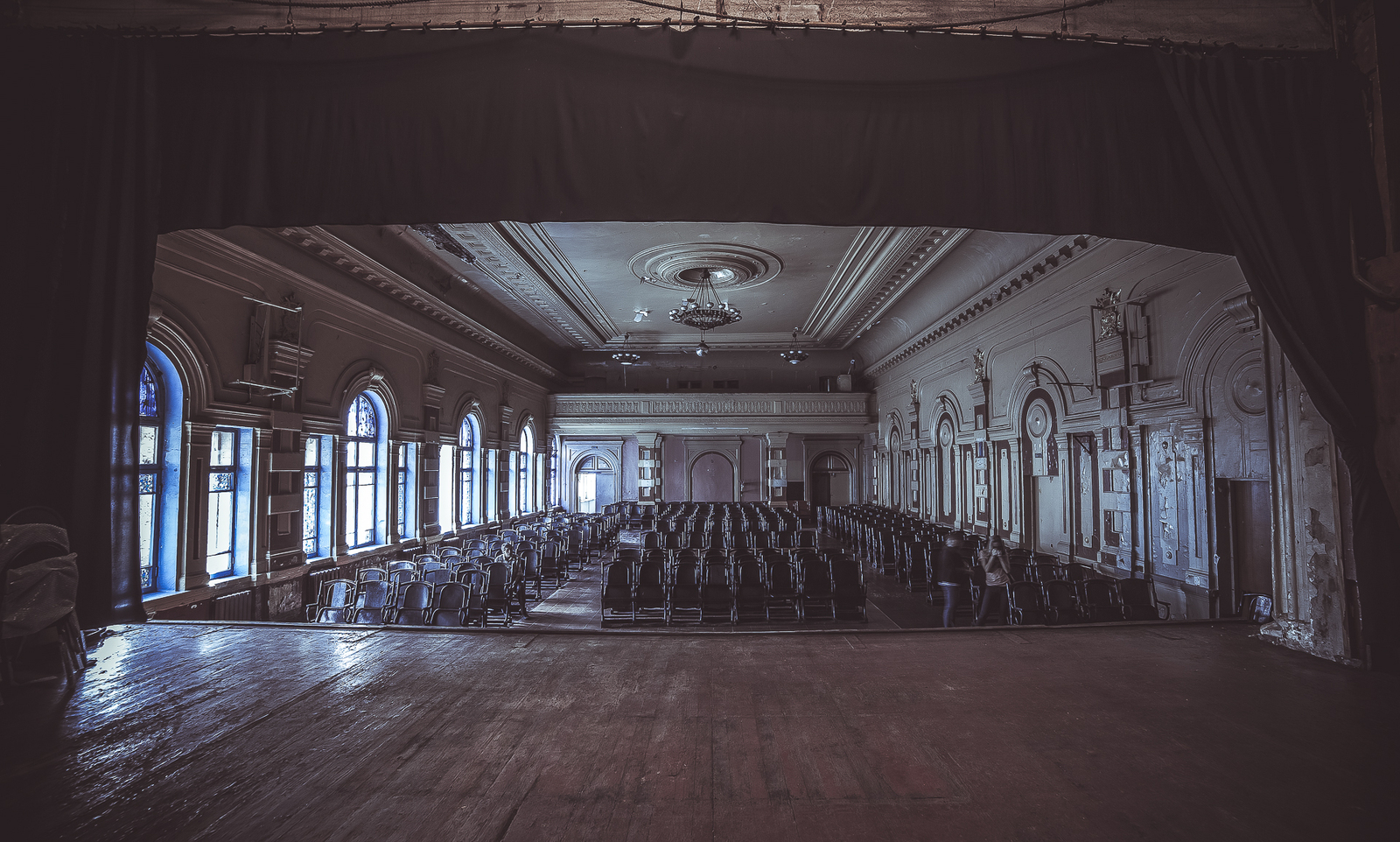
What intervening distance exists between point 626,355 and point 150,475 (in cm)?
1504

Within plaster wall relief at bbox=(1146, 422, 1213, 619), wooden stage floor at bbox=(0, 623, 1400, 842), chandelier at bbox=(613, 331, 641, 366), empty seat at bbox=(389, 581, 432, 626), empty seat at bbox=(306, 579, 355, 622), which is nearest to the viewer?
wooden stage floor at bbox=(0, 623, 1400, 842)

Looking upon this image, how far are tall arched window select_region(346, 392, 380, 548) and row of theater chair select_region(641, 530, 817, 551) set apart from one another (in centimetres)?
517

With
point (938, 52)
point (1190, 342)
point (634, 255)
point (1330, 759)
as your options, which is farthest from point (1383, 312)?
point (634, 255)

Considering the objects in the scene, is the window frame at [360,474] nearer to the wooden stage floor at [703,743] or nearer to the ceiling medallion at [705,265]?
the ceiling medallion at [705,265]

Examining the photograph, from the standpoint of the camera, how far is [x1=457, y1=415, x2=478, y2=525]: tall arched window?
1506 cm

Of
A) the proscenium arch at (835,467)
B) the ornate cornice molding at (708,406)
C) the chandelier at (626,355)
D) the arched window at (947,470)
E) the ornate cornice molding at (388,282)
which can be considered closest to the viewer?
the ornate cornice molding at (388,282)

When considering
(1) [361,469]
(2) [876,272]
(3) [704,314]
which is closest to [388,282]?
(1) [361,469]

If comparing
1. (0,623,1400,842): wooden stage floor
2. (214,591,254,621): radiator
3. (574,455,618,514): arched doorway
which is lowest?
(214,591,254,621): radiator

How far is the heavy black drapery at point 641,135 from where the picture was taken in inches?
159

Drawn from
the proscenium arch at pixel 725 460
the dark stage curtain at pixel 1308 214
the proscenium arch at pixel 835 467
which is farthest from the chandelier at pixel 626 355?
the dark stage curtain at pixel 1308 214

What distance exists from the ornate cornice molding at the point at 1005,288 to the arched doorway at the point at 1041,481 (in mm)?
2128

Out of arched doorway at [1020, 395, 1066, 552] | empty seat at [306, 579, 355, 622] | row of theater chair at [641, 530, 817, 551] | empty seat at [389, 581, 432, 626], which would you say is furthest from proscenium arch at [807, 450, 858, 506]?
empty seat at [389, 581, 432, 626]

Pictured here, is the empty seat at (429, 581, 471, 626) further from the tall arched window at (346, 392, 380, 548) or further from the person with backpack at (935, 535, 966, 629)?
the person with backpack at (935, 535, 966, 629)

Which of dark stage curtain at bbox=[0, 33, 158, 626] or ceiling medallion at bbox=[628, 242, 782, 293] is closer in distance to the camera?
dark stage curtain at bbox=[0, 33, 158, 626]
